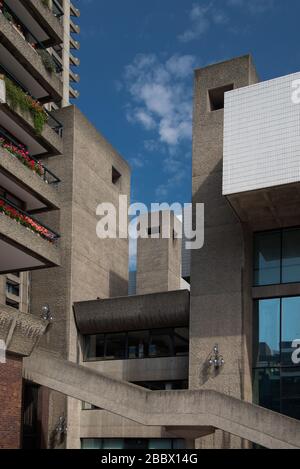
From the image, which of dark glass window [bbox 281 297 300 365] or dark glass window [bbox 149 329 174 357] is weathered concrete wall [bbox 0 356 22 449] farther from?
dark glass window [bbox 149 329 174 357]

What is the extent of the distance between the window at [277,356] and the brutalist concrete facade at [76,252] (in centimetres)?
1118

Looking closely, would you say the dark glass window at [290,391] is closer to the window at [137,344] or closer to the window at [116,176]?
the window at [137,344]

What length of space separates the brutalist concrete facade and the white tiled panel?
12.9 m

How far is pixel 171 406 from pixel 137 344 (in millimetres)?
13624

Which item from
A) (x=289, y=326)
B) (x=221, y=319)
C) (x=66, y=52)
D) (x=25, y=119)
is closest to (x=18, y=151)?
(x=25, y=119)

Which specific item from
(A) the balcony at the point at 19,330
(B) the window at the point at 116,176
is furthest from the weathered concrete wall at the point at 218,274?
(B) the window at the point at 116,176

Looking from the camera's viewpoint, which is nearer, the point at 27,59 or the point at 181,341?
the point at 27,59

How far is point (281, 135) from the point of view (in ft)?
108

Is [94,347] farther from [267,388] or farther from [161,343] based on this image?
[267,388]

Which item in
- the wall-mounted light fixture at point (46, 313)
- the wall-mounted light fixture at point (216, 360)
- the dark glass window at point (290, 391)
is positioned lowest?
the dark glass window at point (290, 391)

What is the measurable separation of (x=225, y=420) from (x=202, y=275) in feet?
37.6

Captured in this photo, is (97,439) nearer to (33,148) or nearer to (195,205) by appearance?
(195,205)

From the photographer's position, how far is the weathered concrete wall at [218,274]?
3556 cm

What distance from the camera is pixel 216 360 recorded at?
35656 millimetres
